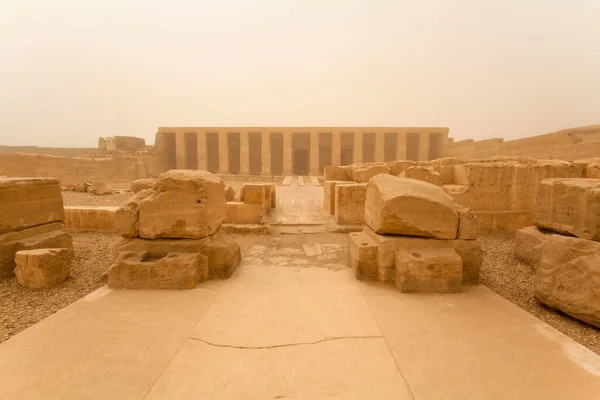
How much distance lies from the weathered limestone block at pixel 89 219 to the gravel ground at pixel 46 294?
1512 mm

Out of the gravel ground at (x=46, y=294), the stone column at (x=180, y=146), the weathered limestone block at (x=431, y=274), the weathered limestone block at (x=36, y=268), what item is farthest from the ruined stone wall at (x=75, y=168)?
the weathered limestone block at (x=431, y=274)

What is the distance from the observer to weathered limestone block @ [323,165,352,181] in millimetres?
9434

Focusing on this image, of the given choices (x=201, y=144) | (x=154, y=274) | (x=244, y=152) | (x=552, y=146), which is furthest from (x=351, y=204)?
(x=201, y=144)

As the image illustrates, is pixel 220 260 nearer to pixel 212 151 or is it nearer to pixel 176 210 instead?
pixel 176 210

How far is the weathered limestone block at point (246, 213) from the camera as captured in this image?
631 cm

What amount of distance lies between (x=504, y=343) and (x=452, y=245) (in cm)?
124

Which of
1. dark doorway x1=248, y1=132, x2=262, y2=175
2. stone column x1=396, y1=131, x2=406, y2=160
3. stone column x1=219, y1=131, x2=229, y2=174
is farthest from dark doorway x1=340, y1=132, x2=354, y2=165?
stone column x1=219, y1=131, x2=229, y2=174

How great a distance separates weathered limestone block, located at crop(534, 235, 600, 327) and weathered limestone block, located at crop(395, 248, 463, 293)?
2.34 feet

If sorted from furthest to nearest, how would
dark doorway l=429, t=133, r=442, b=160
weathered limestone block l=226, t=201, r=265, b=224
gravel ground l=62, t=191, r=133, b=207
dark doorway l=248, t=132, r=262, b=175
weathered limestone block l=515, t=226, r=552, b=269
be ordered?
dark doorway l=248, t=132, r=262, b=175 < dark doorway l=429, t=133, r=442, b=160 < gravel ground l=62, t=191, r=133, b=207 < weathered limestone block l=226, t=201, r=265, b=224 < weathered limestone block l=515, t=226, r=552, b=269

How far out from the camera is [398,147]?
17.8m

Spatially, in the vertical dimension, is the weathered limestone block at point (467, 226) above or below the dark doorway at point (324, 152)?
below

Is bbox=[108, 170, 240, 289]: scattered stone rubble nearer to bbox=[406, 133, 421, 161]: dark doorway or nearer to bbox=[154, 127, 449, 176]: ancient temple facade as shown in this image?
bbox=[154, 127, 449, 176]: ancient temple facade

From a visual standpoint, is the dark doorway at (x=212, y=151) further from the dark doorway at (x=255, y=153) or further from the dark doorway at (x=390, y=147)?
the dark doorway at (x=390, y=147)

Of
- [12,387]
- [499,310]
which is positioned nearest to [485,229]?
[499,310]
